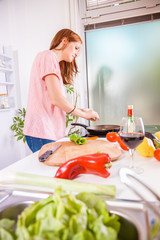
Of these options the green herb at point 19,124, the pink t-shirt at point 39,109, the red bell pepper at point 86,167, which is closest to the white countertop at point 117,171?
the red bell pepper at point 86,167

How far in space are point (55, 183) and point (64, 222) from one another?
0.22 meters

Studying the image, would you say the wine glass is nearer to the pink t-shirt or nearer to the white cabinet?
the pink t-shirt

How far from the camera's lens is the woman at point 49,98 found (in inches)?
52.3

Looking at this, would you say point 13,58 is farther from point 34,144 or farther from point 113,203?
point 113,203

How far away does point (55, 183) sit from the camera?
20.9 inches

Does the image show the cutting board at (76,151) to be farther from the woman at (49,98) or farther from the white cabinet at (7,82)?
the white cabinet at (7,82)

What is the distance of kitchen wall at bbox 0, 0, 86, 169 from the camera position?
8.32 ft

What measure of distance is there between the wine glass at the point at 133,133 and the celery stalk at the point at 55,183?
239mm

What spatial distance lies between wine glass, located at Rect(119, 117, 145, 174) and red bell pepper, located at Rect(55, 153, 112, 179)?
11 cm

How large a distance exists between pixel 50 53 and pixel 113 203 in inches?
46.2

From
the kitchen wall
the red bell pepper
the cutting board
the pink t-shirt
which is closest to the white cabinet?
the kitchen wall

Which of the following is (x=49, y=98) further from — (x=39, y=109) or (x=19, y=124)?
(x=19, y=124)

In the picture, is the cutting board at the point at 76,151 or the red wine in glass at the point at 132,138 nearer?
the red wine in glass at the point at 132,138

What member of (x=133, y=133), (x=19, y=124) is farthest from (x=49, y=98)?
(x=19, y=124)
